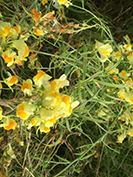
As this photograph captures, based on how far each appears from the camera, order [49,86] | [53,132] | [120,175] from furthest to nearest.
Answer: [120,175]
[53,132]
[49,86]

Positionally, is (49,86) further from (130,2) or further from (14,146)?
(130,2)

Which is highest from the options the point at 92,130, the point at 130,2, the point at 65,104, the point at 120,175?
the point at 130,2

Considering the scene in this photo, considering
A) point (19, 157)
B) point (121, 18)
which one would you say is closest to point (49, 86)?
point (19, 157)

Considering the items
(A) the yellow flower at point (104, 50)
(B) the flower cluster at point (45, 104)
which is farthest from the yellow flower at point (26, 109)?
(A) the yellow flower at point (104, 50)

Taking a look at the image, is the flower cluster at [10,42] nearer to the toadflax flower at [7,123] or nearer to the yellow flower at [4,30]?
the yellow flower at [4,30]

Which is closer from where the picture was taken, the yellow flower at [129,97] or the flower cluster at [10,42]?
the flower cluster at [10,42]

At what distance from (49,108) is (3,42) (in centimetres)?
19

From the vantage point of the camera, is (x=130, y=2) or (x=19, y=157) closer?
(x=19, y=157)

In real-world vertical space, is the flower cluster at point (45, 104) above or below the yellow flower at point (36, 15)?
below

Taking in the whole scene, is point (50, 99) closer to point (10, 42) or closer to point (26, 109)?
point (26, 109)

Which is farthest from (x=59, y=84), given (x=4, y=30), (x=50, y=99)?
(x=4, y=30)

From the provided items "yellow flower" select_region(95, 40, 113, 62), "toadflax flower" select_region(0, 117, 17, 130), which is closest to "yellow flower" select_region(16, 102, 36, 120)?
"toadflax flower" select_region(0, 117, 17, 130)

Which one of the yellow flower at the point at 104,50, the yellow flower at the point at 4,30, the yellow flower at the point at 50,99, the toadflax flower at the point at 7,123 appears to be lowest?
the toadflax flower at the point at 7,123

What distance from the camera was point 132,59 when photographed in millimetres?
533
